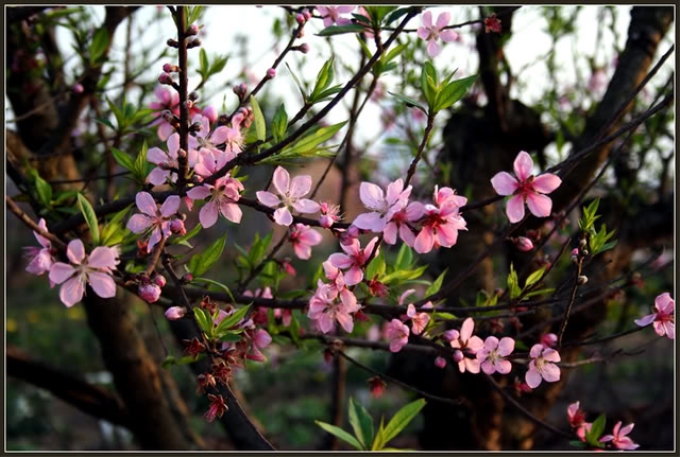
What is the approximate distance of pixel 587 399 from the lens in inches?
208

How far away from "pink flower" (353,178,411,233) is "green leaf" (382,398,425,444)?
0.43 meters

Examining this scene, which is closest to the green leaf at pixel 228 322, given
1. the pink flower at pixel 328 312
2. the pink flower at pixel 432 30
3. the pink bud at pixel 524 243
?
the pink flower at pixel 328 312

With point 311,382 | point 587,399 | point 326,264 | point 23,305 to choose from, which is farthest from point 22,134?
point 23,305

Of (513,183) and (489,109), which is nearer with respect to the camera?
(513,183)

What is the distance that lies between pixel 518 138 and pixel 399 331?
1.59 metres

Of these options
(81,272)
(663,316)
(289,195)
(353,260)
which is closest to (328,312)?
(353,260)

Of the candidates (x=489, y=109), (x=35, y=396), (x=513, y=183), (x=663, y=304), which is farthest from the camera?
(x=35, y=396)

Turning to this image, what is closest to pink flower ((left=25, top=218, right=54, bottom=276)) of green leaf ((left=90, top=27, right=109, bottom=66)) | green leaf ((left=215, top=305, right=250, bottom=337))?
green leaf ((left=215, top=305, right=250, bottom=337))

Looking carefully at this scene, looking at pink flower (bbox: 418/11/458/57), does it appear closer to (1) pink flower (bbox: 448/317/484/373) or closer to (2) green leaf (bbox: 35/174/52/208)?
(1) pink flower (bbox: 448/317/484/373)

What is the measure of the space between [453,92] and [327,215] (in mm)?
327

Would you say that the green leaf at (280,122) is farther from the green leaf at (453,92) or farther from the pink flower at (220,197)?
the green leaf at (453,92)

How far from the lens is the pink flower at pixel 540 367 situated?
54.3 inches

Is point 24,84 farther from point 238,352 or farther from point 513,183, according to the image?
point 513,183

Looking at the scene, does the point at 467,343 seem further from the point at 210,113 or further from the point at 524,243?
the point at 210,113
